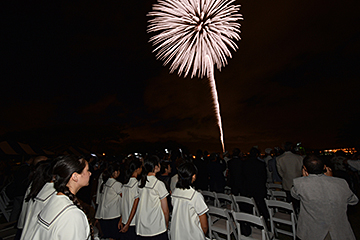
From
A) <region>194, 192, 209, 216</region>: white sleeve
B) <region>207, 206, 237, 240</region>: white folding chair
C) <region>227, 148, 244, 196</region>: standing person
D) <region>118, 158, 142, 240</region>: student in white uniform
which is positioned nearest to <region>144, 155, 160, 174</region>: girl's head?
<region>118, 158, 142, 240</region>: student in white uniform

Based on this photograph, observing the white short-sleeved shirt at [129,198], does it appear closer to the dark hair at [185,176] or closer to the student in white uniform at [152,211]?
the student in white uniform at [152,211]

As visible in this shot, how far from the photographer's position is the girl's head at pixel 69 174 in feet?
5.31

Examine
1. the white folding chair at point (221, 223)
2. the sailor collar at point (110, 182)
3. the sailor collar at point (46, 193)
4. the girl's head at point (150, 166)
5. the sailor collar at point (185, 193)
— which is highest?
the girl's head at point (150, 166)

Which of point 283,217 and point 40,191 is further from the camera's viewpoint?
point 283,217

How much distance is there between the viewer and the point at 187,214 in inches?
107

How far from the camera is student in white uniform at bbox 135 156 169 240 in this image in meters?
3.12

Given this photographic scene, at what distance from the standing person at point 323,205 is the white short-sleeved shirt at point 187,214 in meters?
1.42

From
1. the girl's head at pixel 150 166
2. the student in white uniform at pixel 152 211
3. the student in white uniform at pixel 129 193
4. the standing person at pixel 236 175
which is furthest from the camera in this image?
the standing person at pixel 236 175

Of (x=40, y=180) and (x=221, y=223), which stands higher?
(x=40, y=180)

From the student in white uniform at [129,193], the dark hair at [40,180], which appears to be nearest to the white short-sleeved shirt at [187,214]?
the student in white uniform at [129,193]

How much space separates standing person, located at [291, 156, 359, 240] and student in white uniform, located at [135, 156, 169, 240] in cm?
209

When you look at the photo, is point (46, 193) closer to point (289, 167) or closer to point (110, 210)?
point (110, 210)

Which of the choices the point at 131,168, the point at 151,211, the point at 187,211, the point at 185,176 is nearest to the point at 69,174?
the point at 185,176

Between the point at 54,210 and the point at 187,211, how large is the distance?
184cm
